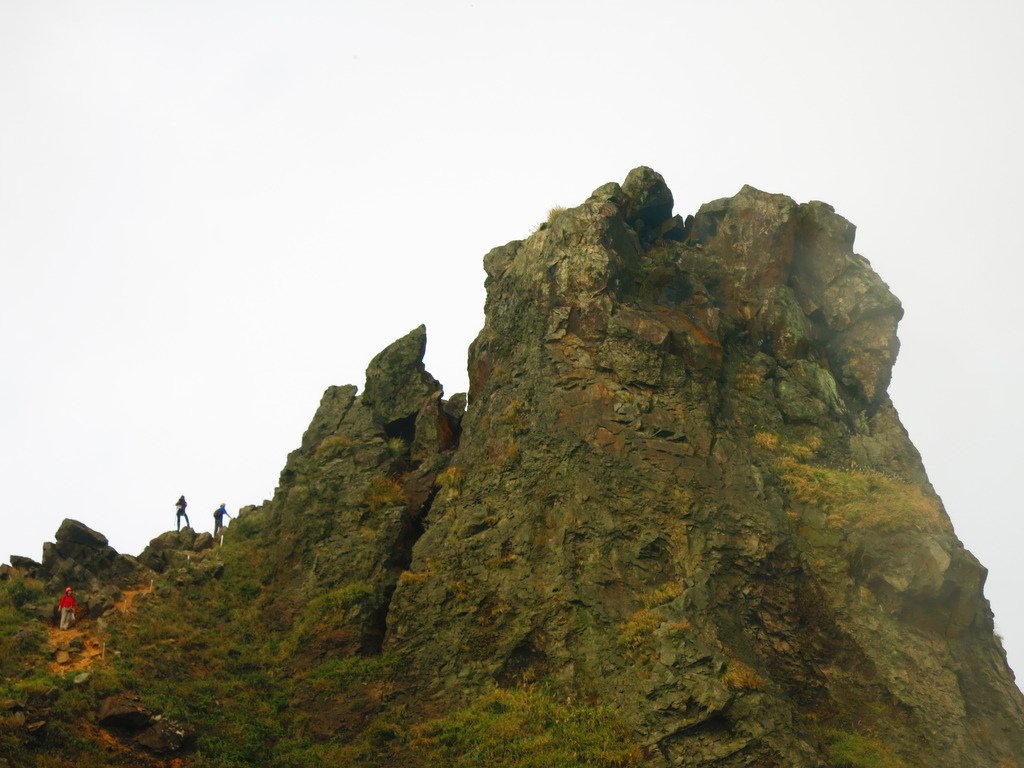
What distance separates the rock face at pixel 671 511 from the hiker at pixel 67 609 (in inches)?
315

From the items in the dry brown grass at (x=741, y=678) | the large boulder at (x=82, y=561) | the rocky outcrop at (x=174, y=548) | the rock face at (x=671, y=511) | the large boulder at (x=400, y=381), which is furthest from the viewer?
the large boulder at (x=400, y=381)

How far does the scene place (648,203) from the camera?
137 feet

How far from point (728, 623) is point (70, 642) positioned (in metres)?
22.0

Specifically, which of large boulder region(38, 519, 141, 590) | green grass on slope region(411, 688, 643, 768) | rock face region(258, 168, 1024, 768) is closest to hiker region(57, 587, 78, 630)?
large boulder region(38, 519, 141, 590)

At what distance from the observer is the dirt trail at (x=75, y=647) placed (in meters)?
27.7

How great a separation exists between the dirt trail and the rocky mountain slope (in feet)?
2.63

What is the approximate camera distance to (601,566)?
2780 cm

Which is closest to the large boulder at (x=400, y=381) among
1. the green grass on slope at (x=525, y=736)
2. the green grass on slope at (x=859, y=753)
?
the green grass on slope at (x=525, y=736)

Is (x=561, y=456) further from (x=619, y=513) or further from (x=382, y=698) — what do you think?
(x=382, y=698)

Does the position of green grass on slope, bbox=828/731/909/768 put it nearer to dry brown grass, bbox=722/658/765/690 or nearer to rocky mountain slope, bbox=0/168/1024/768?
rocky mountain slope, bbox=0/168/1024/768

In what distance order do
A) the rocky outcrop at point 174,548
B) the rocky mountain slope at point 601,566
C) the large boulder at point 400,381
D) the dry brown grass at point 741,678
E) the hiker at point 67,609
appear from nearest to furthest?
the dry brown grass at point 741,678 → the rocky mountain slope at point 601,566 → the hiker at point 67,609 → the rocky outcrop at point 174,548 → the large boulder at point 400,381

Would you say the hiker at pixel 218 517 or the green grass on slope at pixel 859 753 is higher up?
the hiker at pixel 218 517

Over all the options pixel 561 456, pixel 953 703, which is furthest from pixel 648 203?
pixel 953 703

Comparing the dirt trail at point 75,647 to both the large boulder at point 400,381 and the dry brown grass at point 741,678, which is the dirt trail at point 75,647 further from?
the dry brown grass at point 741,678
